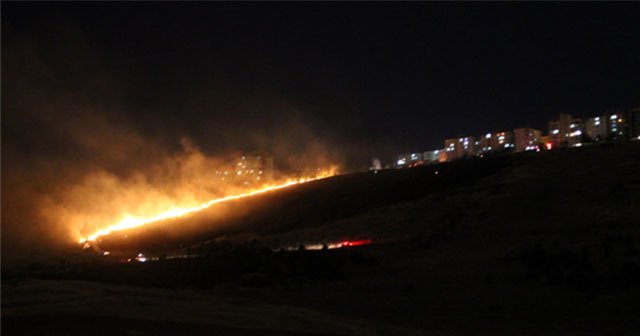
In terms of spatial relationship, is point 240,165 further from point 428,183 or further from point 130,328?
point 130,328

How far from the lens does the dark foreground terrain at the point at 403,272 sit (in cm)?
943

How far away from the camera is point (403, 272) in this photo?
55.2 feet

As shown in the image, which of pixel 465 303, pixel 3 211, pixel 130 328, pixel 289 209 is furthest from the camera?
pixel 289 209

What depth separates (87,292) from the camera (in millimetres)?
11094

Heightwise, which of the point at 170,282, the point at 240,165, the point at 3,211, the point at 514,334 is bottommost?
the point at 514,334

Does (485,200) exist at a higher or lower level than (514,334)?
higher

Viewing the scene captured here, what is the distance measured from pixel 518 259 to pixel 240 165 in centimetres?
7230

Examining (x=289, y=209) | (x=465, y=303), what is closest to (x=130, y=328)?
(x=465, y=303)

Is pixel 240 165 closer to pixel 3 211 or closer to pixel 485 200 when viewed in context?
pixel 3 211

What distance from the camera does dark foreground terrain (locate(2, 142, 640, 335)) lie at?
371 inches

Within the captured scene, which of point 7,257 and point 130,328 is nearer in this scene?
point 130,328

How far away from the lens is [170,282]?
1599 cm

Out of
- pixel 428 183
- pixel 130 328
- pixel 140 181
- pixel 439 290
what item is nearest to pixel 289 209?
pixel 428 183

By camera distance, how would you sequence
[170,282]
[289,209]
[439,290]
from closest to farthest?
[439,290]
[170,282]
[289,209]
